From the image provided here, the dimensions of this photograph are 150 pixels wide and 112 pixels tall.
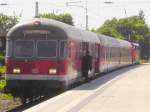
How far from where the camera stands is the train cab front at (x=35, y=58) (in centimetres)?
2258

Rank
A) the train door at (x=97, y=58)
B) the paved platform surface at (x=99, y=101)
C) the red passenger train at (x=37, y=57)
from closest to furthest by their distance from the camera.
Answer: the paved platform surface at (x=99, y=101) < the red passenger train at (x=37, y=57) < the train door at (x=97, y=58)

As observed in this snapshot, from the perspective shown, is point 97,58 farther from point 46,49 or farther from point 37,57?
point 37,57

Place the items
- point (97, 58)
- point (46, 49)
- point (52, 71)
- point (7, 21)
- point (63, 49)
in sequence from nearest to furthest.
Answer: point (52, 71), point (63, 49), point (46, 49), point (97, 58), point (7, 21)

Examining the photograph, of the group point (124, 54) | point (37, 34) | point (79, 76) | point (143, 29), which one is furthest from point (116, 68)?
point (143, 29)

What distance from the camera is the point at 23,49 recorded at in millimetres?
22984

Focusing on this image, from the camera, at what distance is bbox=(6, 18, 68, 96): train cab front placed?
2258cm

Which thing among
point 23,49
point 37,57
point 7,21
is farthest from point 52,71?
point 7,21

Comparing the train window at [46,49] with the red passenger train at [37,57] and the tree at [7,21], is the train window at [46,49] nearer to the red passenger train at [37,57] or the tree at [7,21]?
the red passenger train at [37,57]

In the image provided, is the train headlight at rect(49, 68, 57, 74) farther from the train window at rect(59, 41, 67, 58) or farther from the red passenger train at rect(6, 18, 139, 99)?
the train window at rect(59, 41, 67, 58)

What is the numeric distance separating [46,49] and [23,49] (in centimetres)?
85

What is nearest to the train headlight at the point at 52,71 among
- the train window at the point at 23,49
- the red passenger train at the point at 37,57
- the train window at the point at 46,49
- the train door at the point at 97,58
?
the red passenger train at the point at 37,57

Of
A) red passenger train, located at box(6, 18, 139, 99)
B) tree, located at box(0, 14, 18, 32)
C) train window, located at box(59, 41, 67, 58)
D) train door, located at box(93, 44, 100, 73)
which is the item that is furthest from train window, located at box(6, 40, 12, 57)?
tree, located at box(0, 14, 18, 32)

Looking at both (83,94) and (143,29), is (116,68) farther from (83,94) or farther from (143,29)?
(143,29)

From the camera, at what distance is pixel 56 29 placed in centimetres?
2286
